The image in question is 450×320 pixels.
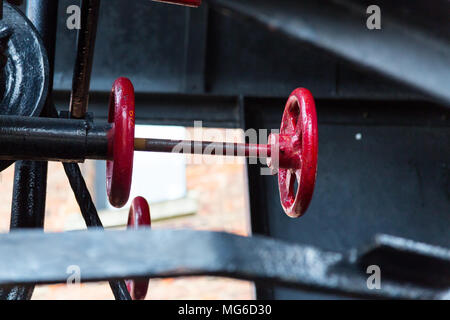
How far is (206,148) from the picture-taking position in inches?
60.7

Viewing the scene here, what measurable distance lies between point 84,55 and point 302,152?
0.54m

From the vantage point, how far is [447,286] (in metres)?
0.60

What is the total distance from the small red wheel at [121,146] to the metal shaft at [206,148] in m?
0.17

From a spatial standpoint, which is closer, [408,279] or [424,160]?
[408,279]

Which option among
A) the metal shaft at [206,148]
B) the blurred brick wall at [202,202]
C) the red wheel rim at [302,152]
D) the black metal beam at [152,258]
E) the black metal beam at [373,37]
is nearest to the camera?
the black metal beam at [152,258]

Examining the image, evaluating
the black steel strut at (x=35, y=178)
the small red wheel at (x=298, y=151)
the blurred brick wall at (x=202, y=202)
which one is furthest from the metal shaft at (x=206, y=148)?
the blurred brick wall at (x=202, y=202)

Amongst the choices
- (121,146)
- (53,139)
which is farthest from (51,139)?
(121,146)

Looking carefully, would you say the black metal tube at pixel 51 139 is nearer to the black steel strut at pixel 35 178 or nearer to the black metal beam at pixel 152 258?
the black steel strut at pixel 35 178

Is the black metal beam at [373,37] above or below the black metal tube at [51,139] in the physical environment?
above

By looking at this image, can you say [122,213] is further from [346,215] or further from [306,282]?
[306,282]

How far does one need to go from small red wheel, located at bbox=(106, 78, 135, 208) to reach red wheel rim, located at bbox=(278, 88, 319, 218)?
34 centimetres

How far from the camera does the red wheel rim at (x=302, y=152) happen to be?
1.36 meters

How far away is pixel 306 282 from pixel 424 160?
171 centimetres
